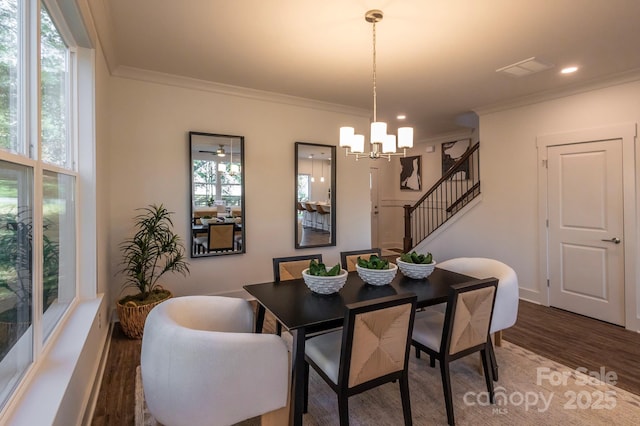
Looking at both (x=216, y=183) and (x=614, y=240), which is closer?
(x=614, y=240)

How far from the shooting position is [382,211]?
7.88 meters

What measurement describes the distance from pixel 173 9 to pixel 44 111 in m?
1.16

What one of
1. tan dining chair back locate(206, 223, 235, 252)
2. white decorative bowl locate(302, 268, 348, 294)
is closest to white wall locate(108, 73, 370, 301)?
tan dining chair back locate(206, 223, 235, 252)

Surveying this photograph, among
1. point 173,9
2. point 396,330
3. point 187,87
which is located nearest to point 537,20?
point 396,330

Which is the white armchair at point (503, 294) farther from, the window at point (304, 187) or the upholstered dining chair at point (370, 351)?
the window at point (304, 187)

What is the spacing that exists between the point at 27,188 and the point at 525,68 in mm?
3980

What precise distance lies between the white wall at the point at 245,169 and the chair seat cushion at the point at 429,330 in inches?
90.2

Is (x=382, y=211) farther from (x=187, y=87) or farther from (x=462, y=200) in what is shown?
(x=187, y=87)

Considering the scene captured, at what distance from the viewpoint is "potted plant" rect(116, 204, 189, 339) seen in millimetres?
2949

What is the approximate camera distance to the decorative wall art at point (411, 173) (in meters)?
7.46

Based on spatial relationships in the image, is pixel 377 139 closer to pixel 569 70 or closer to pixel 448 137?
pixel 569 70

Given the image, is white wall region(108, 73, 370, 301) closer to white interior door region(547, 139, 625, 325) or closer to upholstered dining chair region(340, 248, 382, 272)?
upholstered dining chair region(340, 248, 382, 272)

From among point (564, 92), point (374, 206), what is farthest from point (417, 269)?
point (374, 206)

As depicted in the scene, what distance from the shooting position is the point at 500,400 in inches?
84.3
